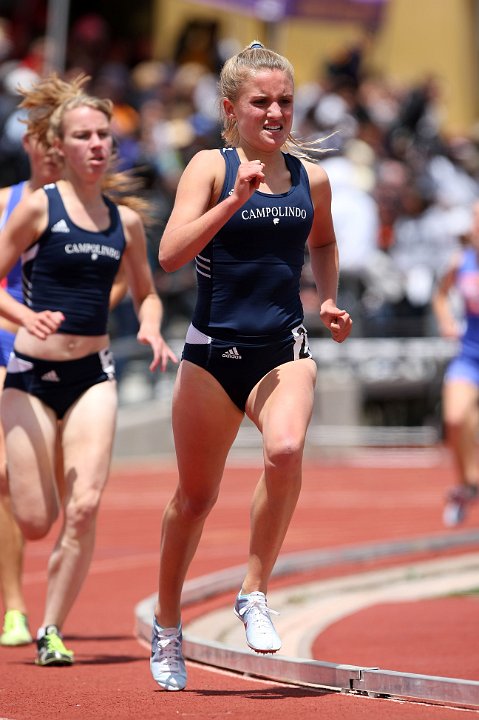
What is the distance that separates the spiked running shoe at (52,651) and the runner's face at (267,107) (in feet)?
8.30

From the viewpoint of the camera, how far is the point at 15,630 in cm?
812

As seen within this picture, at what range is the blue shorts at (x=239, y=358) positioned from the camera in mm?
6555

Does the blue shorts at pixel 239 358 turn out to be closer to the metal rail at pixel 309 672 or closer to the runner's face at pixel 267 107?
the runner's face at pixel 267 107

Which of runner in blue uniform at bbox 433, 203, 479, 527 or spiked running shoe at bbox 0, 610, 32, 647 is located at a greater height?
runner in blue uniform at bbox 433, 203, 479, 527

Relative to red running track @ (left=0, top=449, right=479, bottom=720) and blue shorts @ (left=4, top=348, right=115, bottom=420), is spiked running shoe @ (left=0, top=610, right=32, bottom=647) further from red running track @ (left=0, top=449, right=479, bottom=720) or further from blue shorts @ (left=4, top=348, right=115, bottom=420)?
blue shorts @ (left=4, top=348, right=115, bottom=420)

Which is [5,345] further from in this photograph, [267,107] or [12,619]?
[267,107]

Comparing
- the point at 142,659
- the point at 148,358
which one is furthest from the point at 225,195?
the point at 148,358

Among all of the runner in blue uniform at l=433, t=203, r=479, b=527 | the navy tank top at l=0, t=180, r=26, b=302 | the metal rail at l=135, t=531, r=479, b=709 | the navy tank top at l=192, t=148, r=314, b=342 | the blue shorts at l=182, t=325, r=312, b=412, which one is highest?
the runner in blue uniform at l=433, t=203, r=479, b=527

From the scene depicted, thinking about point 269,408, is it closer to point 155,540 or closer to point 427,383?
point 155,540

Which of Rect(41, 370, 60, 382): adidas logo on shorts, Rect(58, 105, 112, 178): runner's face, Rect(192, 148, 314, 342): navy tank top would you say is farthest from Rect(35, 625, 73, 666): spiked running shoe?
Rect(58, 105, 112, 178): runner's face

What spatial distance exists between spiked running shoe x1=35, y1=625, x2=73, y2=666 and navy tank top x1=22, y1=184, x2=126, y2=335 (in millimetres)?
1507

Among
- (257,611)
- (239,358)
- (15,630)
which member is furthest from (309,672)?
(15,630)

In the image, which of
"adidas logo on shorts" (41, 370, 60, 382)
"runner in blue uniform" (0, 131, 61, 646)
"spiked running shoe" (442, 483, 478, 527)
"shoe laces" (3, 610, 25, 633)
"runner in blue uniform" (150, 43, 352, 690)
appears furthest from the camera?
"spiked running shoe" (442, 483, 478, 527)

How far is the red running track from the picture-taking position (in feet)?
20.2
